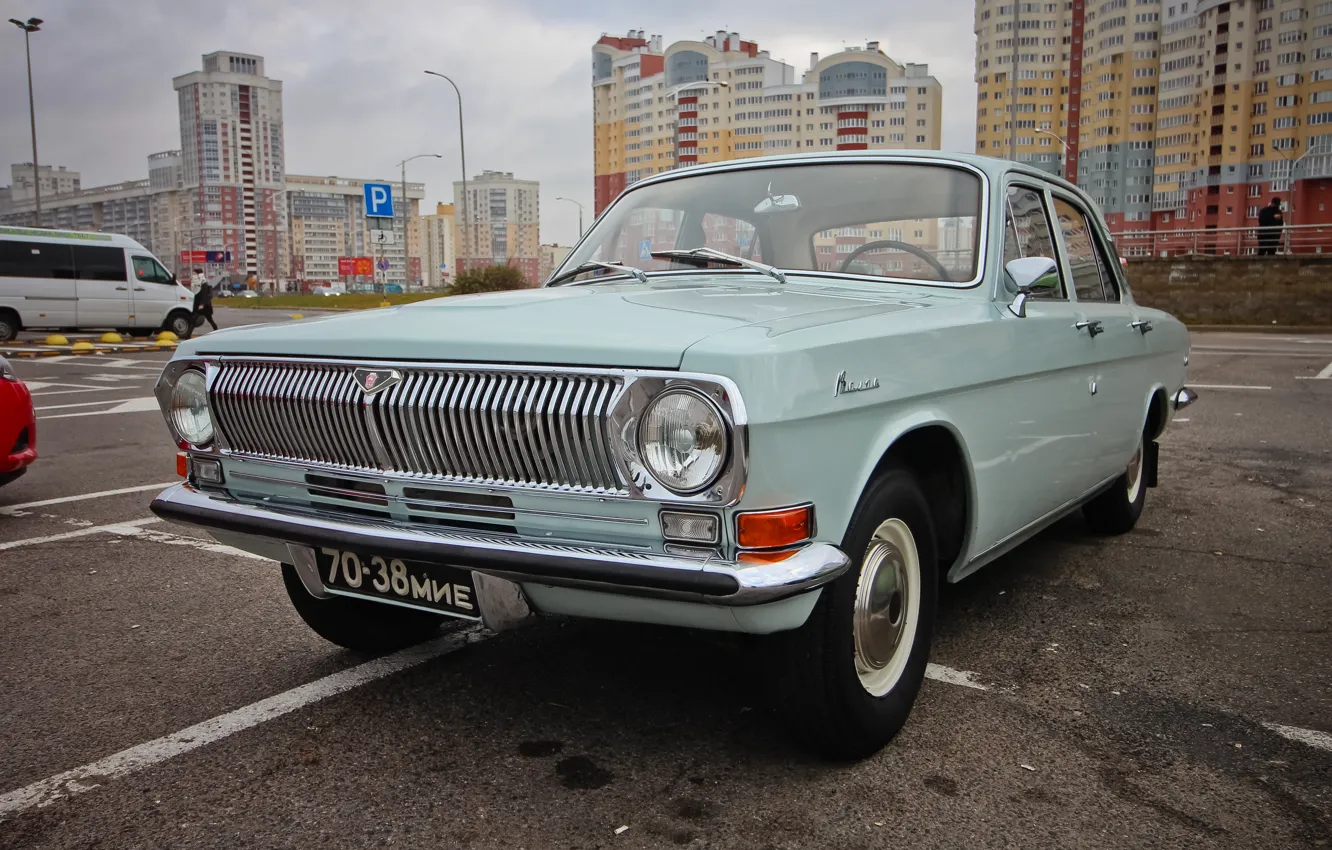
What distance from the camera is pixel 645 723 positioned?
3002 mm

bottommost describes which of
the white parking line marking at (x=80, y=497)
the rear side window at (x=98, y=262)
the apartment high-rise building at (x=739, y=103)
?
the white parking line marking at (x=80, y=497)

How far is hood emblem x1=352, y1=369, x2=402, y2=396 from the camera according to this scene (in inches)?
105

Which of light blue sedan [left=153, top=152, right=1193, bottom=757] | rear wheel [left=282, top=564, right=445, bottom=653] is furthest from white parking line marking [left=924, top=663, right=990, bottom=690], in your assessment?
rear wheel [left=282, top=564, right=445, bottom=653]

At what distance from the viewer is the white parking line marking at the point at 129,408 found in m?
10.4

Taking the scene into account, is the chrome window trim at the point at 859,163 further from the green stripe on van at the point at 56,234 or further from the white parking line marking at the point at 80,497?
the green stripe on van at the point at 56,234

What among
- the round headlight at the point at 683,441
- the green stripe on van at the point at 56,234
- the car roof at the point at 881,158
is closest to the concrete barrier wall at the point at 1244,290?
the green stripe on van at the point at 56,234

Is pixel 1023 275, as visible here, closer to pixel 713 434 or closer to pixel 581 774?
pixel 713 434

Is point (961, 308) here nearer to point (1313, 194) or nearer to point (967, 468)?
point (967, 468)

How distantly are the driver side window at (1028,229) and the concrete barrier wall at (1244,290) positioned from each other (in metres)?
25.8

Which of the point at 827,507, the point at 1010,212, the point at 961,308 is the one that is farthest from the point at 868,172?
the point at 827,507

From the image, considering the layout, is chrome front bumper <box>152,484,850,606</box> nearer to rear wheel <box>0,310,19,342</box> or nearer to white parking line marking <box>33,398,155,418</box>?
white parking line marking <box>33,398,155,418</box>

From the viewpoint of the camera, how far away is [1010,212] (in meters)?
3.81

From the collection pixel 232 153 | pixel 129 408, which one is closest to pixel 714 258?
pixel 129 408

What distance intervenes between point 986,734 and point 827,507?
0.98 m
